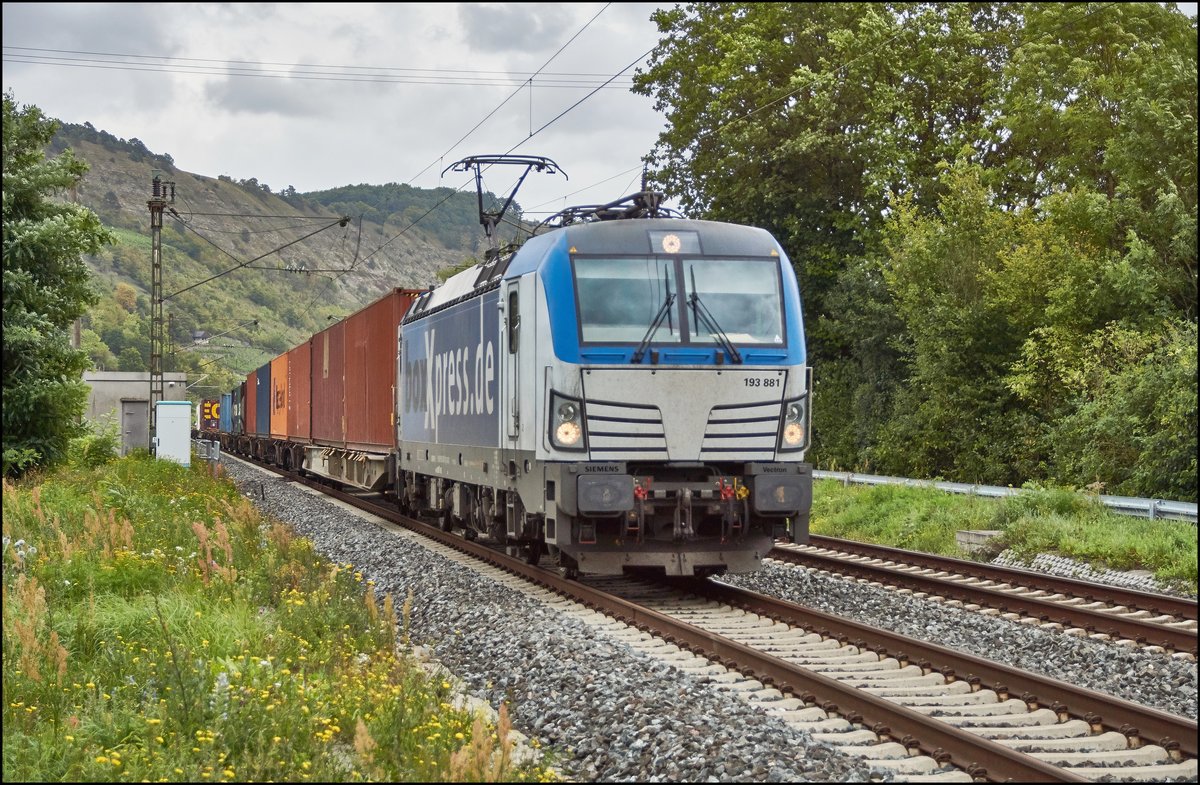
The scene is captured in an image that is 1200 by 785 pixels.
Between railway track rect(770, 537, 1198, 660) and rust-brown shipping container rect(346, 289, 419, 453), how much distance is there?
806 cm

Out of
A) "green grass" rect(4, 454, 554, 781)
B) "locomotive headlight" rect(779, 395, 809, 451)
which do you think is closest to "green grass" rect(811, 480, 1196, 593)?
"locomotive headlight" rect(779, 395, 809, 451)

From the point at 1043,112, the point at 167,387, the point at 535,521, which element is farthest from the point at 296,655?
the point at 167,387

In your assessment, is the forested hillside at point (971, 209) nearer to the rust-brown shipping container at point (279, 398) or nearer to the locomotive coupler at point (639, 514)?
the locomotive coupler at point (639, 514)

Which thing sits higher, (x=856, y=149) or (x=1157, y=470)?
(x=856, y=149)

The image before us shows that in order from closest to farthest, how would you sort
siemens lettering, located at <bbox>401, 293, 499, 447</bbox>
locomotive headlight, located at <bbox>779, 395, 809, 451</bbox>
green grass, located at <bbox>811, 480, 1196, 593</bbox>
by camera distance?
locomotive headlight, located at <bbox>779, 395, 809, 451</bbox>
green grass, located at <bbox>811, 480, 1196, 593</bbox>
siemens lettering, located at <bbox>401, 293, 499, 447</bbox>

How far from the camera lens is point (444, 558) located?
15305 millimetres

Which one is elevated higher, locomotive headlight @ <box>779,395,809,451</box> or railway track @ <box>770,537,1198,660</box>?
locomotive headlight @ <box>779,395,809,451</box>

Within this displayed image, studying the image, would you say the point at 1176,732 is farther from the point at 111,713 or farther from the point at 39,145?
the point at 39,145

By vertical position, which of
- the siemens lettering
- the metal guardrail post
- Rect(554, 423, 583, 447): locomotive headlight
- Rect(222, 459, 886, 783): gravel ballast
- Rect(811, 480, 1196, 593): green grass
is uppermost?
the siemens lettering

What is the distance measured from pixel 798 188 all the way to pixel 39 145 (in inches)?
701

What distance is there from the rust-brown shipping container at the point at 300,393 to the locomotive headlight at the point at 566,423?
2010 centimetres

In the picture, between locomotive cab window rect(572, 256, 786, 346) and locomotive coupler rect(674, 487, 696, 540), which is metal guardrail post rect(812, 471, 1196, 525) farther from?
locomotive coupler rect(674, 487, 696, 540)

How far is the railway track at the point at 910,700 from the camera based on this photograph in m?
6.34

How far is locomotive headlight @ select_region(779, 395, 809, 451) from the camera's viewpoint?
11.7m
